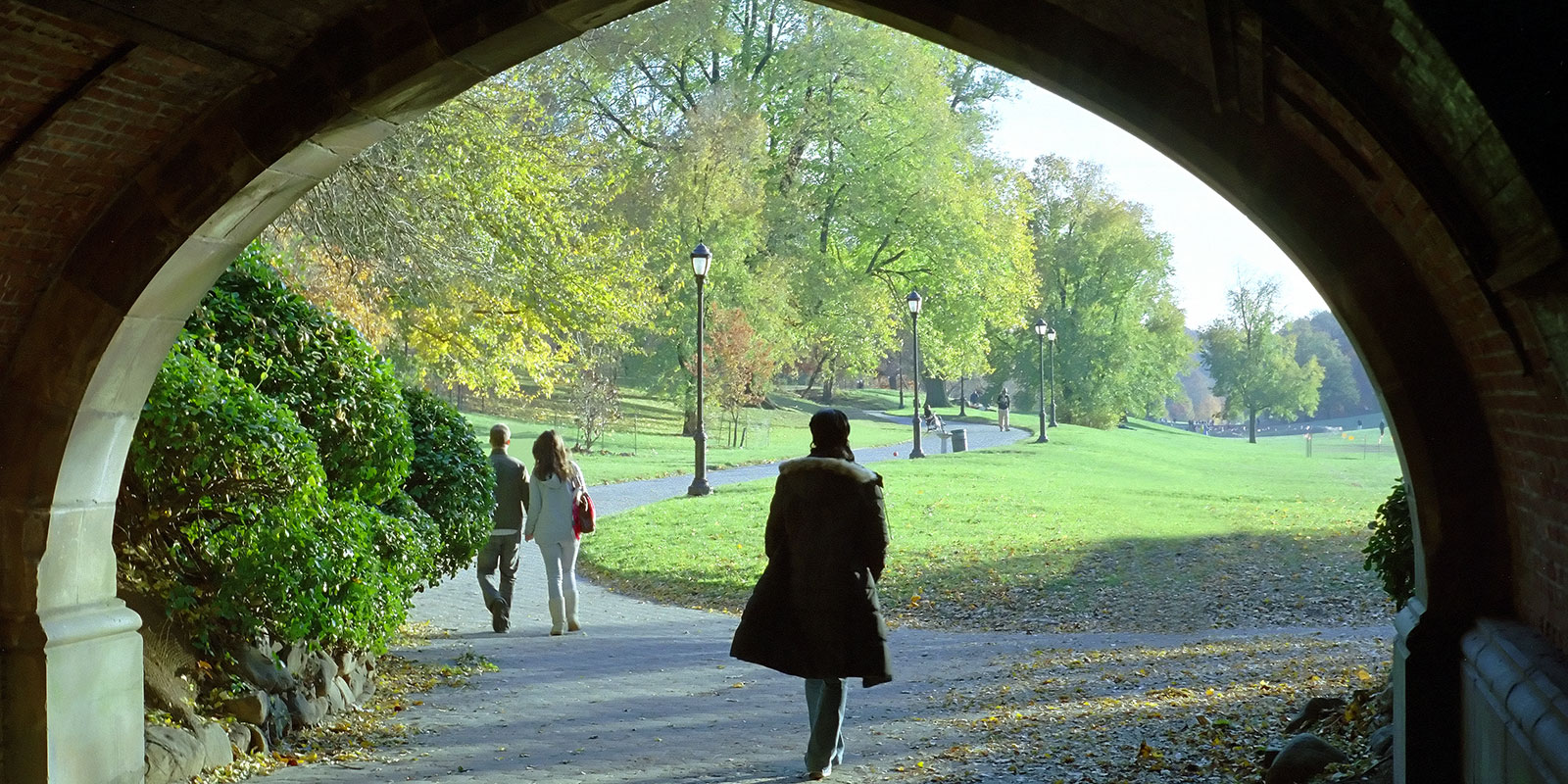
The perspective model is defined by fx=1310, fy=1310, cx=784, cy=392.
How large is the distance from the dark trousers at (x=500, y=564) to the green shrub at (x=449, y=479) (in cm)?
83

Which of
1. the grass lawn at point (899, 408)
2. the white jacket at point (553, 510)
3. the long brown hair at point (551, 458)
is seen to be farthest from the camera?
the grass lawn at point (899, 408)

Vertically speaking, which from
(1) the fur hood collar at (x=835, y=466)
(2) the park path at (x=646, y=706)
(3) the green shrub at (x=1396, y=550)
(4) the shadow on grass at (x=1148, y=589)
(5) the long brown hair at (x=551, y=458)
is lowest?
(4) the shadow on grass at (x=1148, y=589)

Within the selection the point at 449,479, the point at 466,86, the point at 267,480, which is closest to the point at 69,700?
the point at 267,480

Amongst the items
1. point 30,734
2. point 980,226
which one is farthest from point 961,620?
point 980,226

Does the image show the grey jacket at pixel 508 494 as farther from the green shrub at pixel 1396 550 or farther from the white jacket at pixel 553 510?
the green shrub at pixel 1396 550

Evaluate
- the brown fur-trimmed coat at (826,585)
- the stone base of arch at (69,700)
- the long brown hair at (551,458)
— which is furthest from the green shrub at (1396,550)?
the long brown hair at (551,458)

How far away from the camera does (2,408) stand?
19.8 ft

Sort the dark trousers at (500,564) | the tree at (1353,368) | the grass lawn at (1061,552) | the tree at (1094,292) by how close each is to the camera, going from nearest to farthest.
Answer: the dark trousers at (500,564) < the grass lawn at (1061,552) < the tree at (1094,292) < the tree at (1353,368)

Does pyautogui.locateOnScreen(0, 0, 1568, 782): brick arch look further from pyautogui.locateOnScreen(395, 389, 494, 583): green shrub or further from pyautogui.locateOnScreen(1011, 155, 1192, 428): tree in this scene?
pyautogui.locateOnScreen(1011, 155, 1192, 428): tree

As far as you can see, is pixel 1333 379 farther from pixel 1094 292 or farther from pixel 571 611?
→ pixel 571 611

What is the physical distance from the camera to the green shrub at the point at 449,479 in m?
10.2

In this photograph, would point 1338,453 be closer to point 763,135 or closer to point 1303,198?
point 763,135

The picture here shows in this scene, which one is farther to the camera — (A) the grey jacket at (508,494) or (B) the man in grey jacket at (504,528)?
(A) the grey jacket at (508,494)

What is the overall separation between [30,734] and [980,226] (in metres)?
38.3
